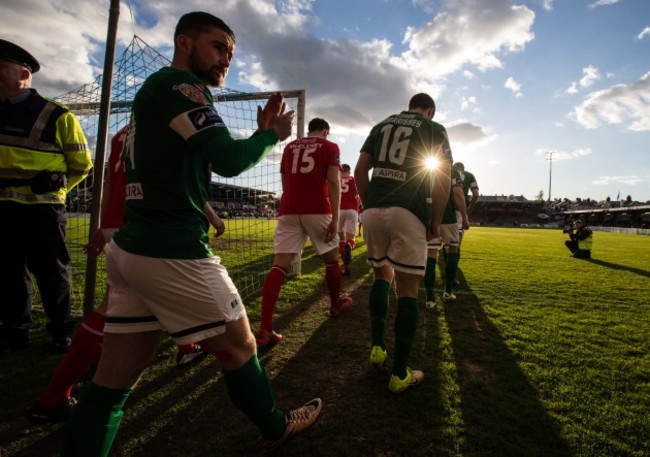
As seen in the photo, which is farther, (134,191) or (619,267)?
(619,267)

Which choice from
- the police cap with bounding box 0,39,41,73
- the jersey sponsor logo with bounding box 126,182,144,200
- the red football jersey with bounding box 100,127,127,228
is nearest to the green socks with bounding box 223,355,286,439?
the jersey sponsor logo with bounding box 126,182,144,200

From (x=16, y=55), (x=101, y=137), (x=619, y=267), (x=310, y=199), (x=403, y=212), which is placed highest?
(x=16, y=55)

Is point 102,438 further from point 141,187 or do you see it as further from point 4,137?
point 4,137

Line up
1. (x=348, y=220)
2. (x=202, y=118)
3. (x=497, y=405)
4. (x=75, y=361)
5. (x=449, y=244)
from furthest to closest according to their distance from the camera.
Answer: (x=348, y=220), (x=449, y=244), (x=497, y=405), (x=75, y=361), (x=202, y=118)

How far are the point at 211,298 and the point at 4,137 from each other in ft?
9.02

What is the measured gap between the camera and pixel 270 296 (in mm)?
3492

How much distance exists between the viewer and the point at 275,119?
5.29 ft

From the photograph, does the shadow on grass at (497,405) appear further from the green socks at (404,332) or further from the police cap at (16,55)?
the police cap at (16,55)

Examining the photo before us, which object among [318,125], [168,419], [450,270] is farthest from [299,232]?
[450,270]

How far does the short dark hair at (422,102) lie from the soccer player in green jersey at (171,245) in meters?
1.93

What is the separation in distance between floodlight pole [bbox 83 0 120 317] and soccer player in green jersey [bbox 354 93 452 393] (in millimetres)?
2200

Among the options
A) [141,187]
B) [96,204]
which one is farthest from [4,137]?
[141,187]

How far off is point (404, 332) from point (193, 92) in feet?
6.96

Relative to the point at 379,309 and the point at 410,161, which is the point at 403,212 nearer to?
the point at 410,161
